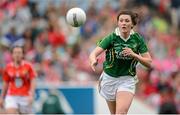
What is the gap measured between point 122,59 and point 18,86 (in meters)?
4.04

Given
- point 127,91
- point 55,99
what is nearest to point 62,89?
point 55,99

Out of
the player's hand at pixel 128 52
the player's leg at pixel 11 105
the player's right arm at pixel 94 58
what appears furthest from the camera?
the player's leg at pixel 11 105

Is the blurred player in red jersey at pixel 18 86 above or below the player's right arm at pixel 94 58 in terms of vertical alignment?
below

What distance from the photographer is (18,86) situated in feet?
45.7

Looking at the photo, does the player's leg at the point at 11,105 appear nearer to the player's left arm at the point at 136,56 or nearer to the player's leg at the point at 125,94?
the player's leg at the point at 125,94

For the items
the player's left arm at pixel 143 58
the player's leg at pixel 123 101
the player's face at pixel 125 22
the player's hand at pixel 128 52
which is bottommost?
the player's leg at pixel 123 101

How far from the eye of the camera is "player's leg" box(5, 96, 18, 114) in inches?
544

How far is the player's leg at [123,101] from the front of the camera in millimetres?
10227

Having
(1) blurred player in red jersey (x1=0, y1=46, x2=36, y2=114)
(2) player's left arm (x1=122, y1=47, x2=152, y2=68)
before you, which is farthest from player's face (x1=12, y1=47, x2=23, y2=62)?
(2) player's left arm (x1=122, y1=47, x2=152, y2=68)

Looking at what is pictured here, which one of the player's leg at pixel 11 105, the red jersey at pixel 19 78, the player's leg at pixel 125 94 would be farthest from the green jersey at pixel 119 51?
the player's leg at pixel 11 105

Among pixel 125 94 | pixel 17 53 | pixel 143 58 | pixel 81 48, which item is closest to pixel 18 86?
pixel 17 53

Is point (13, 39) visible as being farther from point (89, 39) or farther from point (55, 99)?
point (55, 99)

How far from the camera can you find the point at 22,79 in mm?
13953

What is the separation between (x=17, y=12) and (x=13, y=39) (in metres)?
1.37
